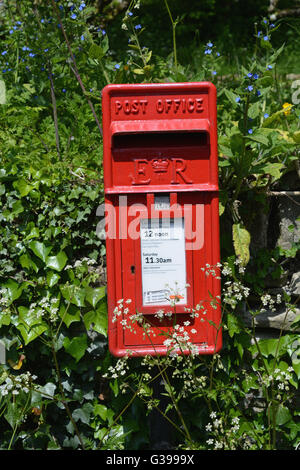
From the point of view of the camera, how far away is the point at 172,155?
2213 millimetres

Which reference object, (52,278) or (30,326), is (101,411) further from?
(52,278)

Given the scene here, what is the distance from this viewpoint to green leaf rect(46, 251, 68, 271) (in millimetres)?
2605

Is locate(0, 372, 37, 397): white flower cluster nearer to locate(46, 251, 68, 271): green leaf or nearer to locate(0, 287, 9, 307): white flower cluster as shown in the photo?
locate(0, 287, 9, 307): white flower cluster

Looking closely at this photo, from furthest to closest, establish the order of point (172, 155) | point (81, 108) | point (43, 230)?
point (81, 108) < point (43, 230) < point (172, 155)

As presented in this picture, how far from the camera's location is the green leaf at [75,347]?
8.61ft

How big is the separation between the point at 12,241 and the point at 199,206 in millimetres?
1083

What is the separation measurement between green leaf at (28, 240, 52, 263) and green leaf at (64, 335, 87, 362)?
1.52ft

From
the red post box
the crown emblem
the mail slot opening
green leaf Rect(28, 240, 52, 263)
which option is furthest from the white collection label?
green leaf Rect(28, 240, 52, 263)

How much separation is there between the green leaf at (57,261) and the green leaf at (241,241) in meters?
0.92

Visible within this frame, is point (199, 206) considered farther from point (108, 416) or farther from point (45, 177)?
point (108, 416)

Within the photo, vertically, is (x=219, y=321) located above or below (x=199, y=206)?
below

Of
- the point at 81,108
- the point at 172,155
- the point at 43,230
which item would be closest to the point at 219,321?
the point at 172,155

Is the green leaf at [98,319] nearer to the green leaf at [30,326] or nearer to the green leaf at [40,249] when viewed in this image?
the green leaf at [30,326]

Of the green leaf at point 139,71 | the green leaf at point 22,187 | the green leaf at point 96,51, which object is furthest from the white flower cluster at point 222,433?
the green leaf at point 96,51
